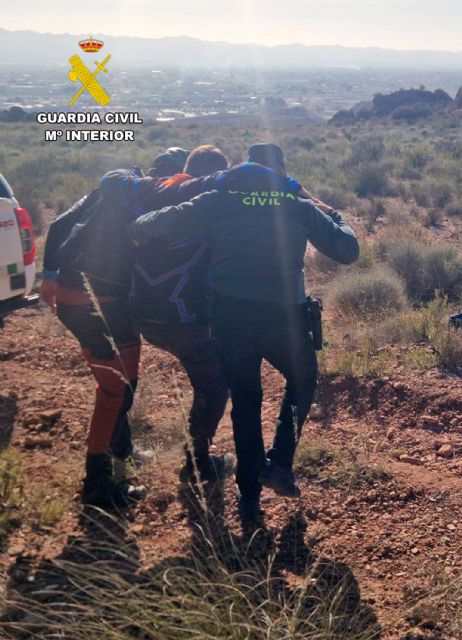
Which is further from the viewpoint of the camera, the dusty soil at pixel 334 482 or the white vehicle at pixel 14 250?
the white vehicle at pixel 14 250

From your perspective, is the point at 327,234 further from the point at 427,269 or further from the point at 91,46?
the point at 91,46

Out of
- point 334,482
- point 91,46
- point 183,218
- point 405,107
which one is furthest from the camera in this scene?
point 405,107

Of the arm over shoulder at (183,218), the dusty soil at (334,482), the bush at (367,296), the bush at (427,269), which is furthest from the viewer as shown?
the bush at (427,269)

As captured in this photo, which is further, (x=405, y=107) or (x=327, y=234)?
(x=405, y=107)

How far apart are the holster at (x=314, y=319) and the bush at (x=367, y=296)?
142 inches

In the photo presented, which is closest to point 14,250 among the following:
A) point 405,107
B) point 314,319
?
point 314,319

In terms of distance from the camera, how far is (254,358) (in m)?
3.43

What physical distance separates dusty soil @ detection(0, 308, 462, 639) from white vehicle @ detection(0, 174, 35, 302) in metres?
0.85

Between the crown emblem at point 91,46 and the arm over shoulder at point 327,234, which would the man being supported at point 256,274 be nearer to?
the arm over shoulder at point 327,234

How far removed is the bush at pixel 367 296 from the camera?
719 centimetres

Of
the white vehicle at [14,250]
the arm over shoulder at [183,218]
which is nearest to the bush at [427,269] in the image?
the white vehicle at [14,250]

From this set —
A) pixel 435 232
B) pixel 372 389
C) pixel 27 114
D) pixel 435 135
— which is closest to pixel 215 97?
pixel 27 114

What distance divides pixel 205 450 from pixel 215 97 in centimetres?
8278

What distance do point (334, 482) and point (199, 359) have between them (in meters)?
1.07
